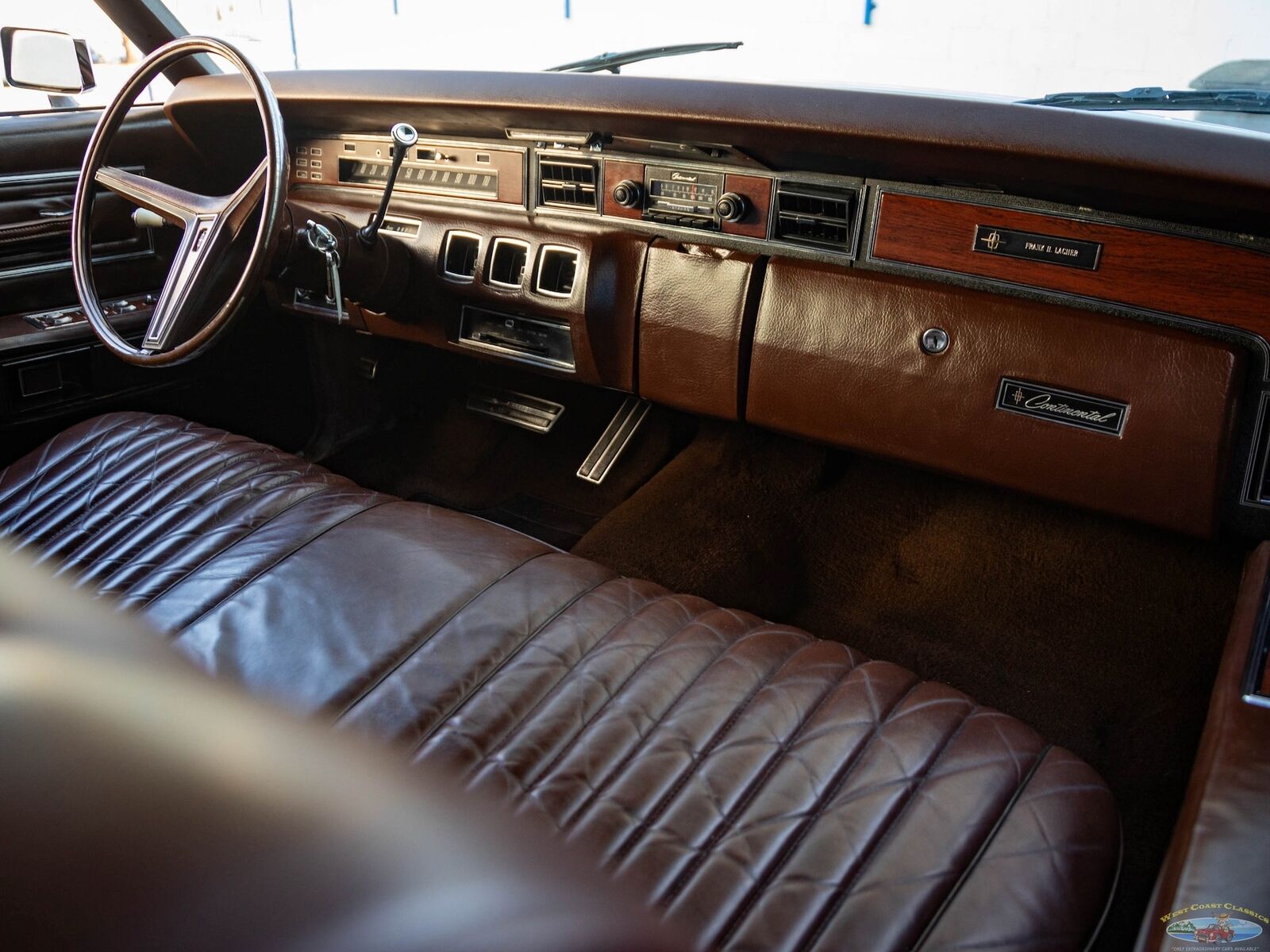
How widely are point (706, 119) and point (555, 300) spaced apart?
608mm

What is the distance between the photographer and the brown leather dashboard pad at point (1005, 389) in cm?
168

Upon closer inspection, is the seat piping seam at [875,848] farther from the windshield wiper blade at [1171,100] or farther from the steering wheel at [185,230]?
the steering wheel at [185,230]

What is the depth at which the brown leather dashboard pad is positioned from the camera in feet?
5.52

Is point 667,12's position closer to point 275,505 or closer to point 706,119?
point 706,119

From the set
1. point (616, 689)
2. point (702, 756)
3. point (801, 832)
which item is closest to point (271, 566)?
point (616, 689)

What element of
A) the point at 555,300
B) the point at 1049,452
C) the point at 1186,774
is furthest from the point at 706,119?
the point at 1186,774

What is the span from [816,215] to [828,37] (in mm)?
1097

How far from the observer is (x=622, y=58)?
7.83ft

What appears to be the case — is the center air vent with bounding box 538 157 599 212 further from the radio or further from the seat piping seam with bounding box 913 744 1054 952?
the seat piping seam with bounding box 913 744 1054 952

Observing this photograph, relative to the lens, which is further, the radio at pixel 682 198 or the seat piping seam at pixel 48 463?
the radio at pixel 682 198

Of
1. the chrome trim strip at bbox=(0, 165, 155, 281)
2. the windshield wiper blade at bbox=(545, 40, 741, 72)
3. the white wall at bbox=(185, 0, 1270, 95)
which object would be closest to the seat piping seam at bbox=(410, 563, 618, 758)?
the white wall at bbox=(185, 0, 1270, 95)

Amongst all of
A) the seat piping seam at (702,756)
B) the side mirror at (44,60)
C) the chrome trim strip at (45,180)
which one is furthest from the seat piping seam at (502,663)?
the side mirror at (44,60)

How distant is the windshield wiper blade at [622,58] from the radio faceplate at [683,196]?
0.41 meters

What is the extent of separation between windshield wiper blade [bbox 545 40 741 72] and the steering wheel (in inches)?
28.8
